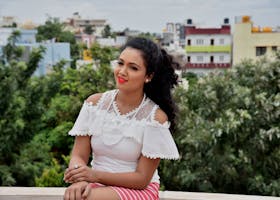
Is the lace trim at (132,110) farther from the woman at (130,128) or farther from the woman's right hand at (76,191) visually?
the woman's right hand at (76,191)

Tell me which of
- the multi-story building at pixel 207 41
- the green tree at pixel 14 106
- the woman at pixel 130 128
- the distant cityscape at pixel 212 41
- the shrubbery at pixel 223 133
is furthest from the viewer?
the multi-story building at pixel 207 41

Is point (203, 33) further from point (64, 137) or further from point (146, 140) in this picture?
point (146, 140)

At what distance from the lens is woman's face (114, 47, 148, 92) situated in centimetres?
167

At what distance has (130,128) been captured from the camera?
1686 millimetres

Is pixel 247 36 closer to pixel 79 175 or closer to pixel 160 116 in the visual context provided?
pixel 160 116

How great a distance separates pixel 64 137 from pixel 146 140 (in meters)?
4.34

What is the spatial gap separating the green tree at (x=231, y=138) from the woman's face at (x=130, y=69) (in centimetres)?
186

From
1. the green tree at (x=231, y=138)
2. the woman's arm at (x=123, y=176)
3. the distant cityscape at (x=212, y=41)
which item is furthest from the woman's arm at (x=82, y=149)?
the distant cityscape at (x=212, y=41)

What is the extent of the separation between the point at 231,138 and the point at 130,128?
2.11 metres

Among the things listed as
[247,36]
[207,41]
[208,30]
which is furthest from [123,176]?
[208,30]

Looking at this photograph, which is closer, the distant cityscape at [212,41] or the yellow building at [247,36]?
the distant cityscape at [212,41]

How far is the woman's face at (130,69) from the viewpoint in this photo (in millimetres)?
1673

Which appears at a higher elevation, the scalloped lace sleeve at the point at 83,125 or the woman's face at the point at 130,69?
the woman's face at the point at 130,69

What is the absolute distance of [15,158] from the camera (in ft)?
15.4
